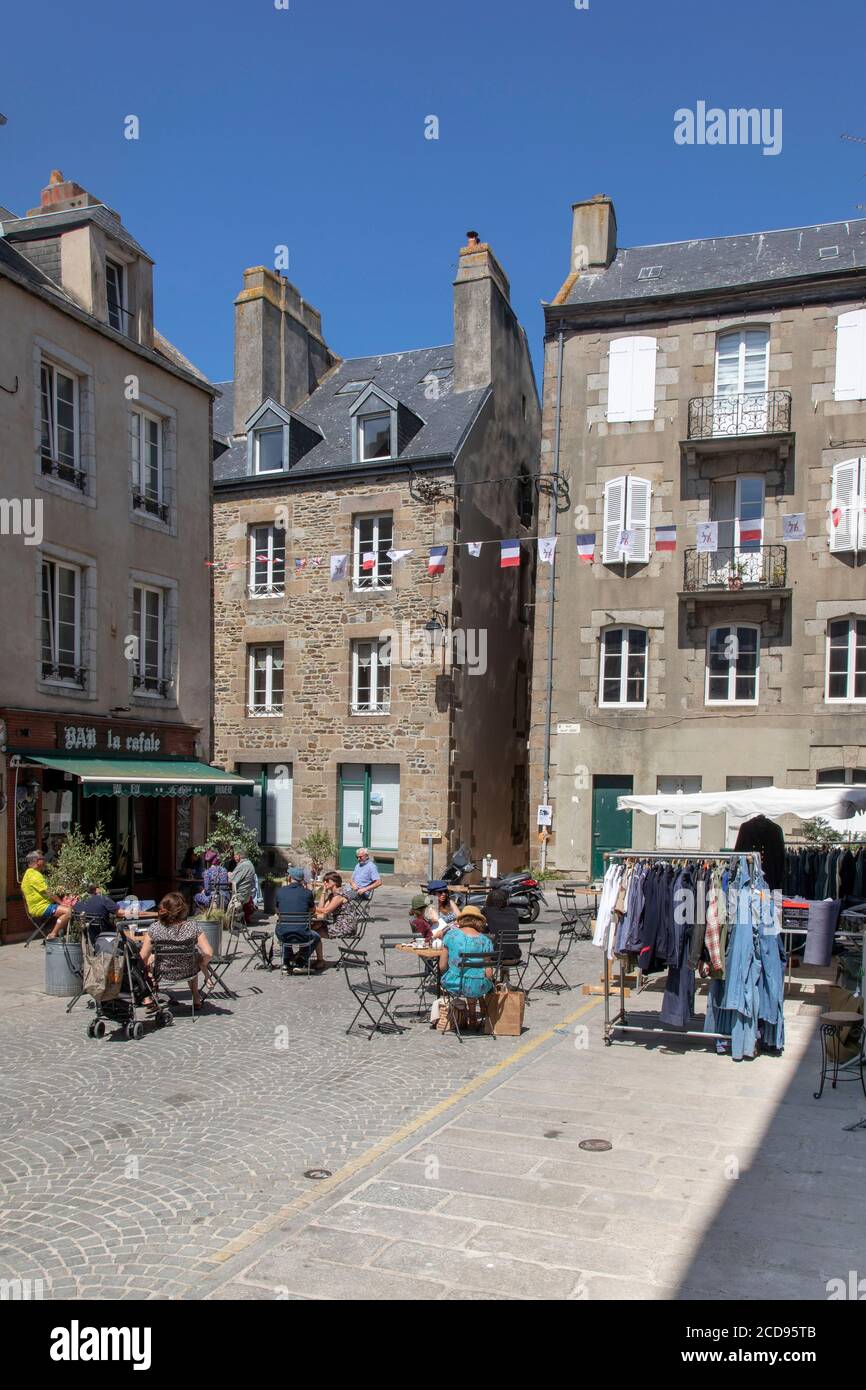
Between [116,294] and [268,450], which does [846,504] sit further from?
[116,294]

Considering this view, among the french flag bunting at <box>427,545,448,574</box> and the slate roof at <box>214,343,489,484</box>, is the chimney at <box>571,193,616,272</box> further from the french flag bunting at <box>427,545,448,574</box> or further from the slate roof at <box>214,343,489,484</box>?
the french flag bunting at <box>427,545,448,574</box>

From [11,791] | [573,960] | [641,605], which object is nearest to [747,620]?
[641,605]

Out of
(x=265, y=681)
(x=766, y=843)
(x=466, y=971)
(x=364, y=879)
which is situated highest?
(x=265, y=681)

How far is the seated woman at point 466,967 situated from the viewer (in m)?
9.88

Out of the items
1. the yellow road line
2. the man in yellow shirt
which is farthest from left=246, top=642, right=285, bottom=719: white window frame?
the yellow road line

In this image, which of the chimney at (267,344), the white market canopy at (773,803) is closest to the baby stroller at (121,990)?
the white market canopy at (773,803)

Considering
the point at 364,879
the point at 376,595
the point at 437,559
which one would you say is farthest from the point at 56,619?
the point at 437,559

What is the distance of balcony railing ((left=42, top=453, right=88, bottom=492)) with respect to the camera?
1680cm

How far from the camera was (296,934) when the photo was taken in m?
13.0

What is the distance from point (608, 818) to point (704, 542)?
6.07 metres

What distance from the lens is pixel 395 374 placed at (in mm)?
28594

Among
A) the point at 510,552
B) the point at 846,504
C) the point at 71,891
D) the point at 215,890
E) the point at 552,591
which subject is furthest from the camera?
the point at 552,591

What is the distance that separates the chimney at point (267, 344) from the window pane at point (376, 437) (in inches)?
141

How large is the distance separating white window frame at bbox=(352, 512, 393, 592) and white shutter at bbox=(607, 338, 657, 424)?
17.9ft
